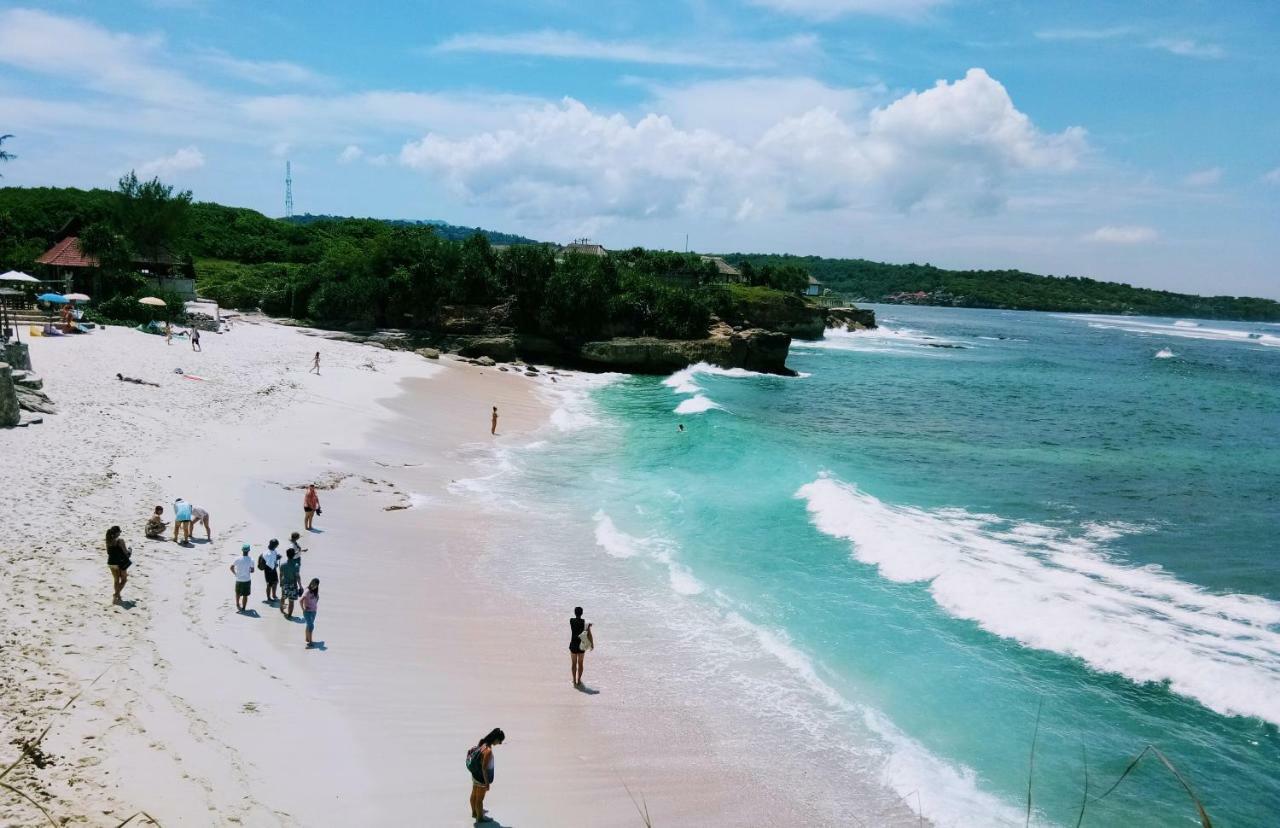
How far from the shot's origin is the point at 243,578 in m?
12.7

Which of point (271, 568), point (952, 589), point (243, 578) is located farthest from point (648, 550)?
point (243, 578)

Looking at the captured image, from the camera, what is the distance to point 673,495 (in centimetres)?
2412

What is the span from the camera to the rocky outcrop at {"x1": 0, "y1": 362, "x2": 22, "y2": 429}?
18.5m

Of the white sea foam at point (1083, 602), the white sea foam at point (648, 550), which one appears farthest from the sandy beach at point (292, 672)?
the white sea foam at point (1083, 602)

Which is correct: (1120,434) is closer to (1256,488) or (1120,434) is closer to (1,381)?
(1256,488)

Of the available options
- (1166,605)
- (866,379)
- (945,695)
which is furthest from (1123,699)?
(866,379)

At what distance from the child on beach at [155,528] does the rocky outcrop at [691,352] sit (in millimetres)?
39994

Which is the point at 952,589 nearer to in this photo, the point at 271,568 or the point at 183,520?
the point at 271,568

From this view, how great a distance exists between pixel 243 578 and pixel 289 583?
0.79 meters

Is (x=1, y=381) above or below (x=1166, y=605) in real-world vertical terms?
above

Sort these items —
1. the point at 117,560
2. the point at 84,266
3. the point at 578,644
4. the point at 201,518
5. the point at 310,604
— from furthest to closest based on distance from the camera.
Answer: the point at 84,266, the point at 201,518, the point at 578,644, the point at 310,604, the point at 117,560

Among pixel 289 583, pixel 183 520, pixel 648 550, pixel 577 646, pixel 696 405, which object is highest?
pixel 696 405

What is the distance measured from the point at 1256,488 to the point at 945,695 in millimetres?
21009

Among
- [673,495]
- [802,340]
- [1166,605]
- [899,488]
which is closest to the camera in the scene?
[1166,605]
